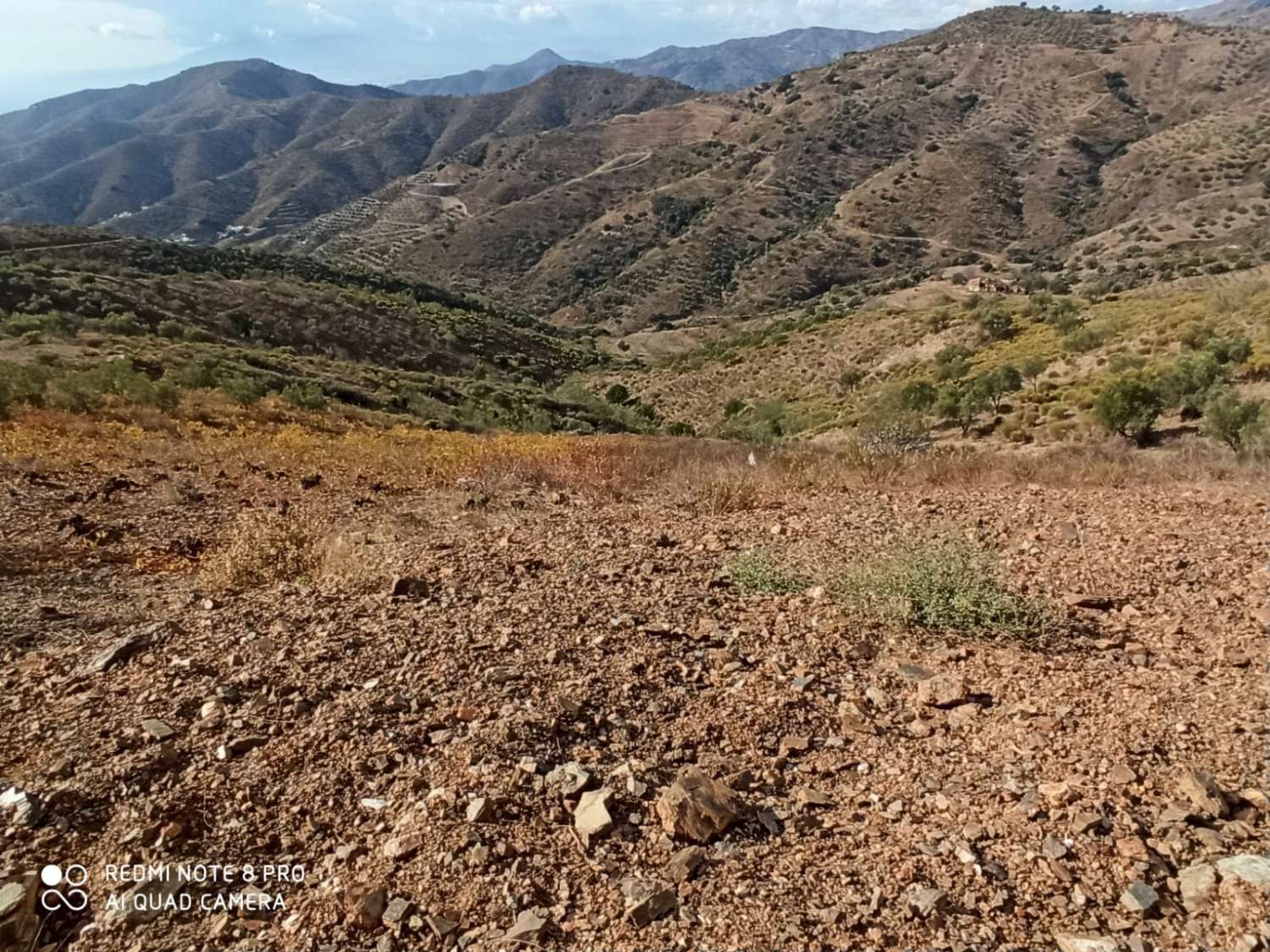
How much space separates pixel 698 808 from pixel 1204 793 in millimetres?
1875

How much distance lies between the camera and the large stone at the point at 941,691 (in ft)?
11.9


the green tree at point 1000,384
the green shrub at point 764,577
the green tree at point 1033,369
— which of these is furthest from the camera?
the green tree at point 1033,369

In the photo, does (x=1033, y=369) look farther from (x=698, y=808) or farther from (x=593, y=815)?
(x=593, y=815)

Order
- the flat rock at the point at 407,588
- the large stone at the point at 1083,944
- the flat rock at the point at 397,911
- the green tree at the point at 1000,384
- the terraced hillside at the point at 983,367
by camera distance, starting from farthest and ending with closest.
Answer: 1. the green tree at the point at 1000,384
2. the terraced hillside at the point at 983,367
3. the flat rock at the point at 407,588
4. the flat rock at the point at 397,911
5. the large stone at the point at 1083,944

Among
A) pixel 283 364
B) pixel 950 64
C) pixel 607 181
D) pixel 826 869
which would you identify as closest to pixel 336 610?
pixel 826 869

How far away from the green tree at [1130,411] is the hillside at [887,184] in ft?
174

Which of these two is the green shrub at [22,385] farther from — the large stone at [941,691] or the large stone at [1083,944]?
the large stone at [1083,944]

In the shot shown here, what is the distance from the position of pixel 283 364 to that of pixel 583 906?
28.3 metres

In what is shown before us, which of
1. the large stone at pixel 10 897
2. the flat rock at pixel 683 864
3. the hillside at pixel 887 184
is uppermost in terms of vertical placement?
the hillside at pixel 887 184

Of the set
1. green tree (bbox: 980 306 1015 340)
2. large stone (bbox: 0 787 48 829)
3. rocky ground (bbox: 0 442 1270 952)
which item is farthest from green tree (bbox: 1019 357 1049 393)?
large stone (bbox: 0 787 48 829)

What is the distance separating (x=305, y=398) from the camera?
62.8 feet

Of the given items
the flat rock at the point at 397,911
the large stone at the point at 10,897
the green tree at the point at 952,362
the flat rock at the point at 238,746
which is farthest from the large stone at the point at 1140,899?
the green tree at the point at 952,362

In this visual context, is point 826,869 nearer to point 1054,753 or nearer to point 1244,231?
point 1054,753

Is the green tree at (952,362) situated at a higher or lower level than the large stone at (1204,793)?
lower
